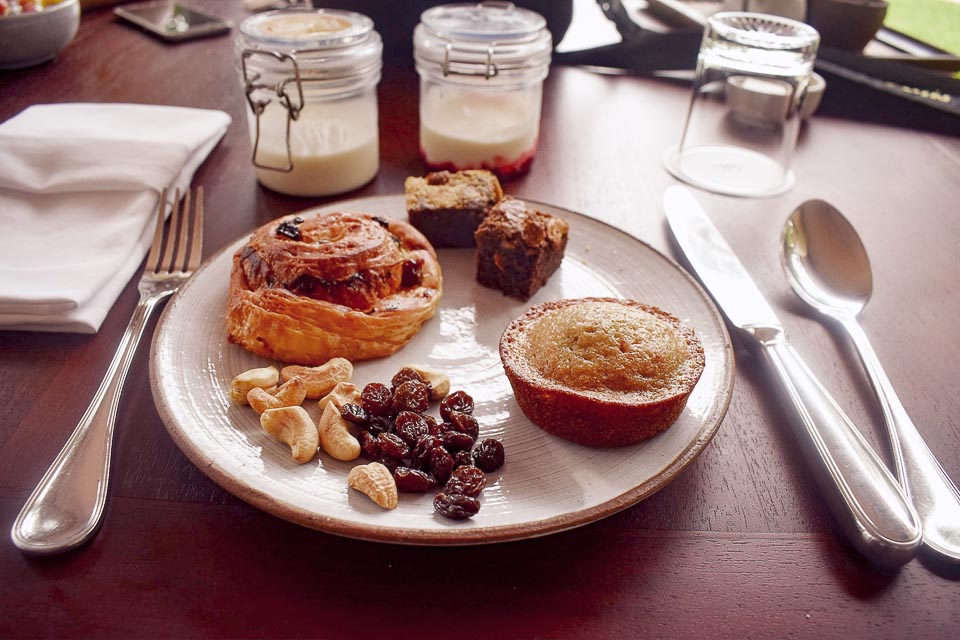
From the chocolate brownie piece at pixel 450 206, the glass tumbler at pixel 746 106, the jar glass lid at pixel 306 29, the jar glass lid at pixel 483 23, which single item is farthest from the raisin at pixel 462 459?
the glass tumbler at pixel 746 106

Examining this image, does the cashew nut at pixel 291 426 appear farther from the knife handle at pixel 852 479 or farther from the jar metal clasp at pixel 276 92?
the jar metal clasp at pixel 276 92

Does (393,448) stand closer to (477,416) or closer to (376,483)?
(376,483)

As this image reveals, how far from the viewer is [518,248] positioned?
1.83m

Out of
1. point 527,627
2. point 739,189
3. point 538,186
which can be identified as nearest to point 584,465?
point 527,627

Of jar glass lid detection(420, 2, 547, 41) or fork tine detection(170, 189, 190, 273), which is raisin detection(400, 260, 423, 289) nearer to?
fork tine detection(170, 189, 190, 273)

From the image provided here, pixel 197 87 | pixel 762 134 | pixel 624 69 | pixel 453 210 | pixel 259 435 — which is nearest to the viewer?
pixel 259 435

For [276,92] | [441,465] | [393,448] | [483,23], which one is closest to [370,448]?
[393,448]

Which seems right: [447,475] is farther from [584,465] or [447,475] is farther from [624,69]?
[624,69]

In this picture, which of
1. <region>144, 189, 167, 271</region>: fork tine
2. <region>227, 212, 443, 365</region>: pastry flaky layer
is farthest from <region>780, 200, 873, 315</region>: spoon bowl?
<region>144, 189, 167, 271</region>: fork tine

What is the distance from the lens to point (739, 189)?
8.34ft

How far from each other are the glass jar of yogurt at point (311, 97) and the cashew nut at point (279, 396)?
1033 millimetres

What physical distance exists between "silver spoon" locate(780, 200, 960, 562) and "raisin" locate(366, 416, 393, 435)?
98 cm

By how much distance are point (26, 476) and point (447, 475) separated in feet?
2.58

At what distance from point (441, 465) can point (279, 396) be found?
1.30 ft
